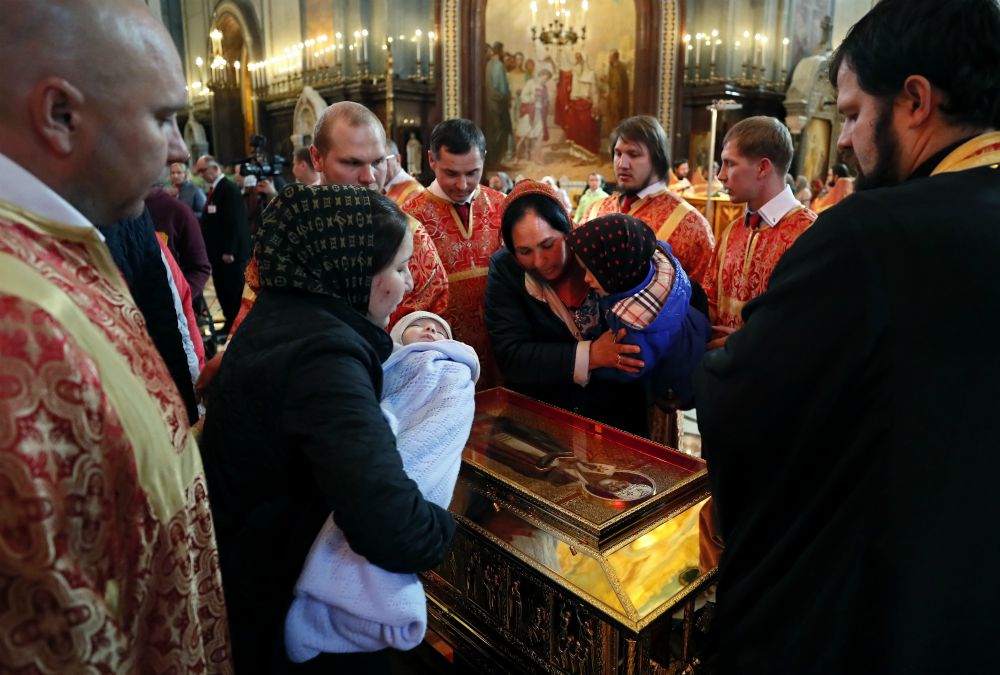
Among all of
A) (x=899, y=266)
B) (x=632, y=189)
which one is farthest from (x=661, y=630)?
(x=632, y=189)

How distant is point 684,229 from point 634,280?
1.67 m

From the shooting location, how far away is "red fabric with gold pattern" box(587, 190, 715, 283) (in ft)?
11.4

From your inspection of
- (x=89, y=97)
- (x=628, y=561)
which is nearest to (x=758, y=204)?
(x=628, y=561)

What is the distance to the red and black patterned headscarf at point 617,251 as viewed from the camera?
1.91m

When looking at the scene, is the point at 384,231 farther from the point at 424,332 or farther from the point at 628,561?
the point at 628,561

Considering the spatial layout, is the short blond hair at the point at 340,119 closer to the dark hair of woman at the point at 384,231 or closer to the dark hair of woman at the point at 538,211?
the dark hair of woman at the point at 538,211

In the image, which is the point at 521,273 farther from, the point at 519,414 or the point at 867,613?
the point at 867,613

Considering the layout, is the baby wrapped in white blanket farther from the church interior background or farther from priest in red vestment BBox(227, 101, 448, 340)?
the church interior background

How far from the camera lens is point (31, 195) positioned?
786mm

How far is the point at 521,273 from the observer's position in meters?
2.48

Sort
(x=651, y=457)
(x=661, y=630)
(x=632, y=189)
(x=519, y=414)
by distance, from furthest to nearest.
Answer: (x=632, y=189), (x=519, y=414), (x=651, y=457), (x=661, y=630)

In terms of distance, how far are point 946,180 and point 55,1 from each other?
129cm

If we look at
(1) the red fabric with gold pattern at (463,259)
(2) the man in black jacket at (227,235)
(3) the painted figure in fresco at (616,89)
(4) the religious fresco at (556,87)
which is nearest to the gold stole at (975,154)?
(1) the red fabric with gold pattern at (463,259)

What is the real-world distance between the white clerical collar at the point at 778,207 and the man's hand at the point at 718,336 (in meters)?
0.62
